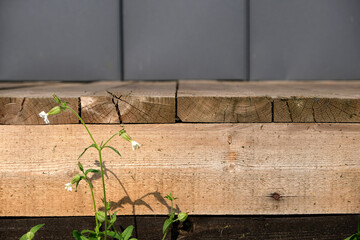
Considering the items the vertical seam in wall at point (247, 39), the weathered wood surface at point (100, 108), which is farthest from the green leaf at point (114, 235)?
the vertical seam in wall at point (247, 39)

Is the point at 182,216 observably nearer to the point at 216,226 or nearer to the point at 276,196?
the point at 216,226

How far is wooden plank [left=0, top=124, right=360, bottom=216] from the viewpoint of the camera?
2.79ft

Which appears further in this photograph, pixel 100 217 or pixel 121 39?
pixel 121 39

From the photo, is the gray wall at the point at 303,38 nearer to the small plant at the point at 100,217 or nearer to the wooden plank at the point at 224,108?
the wooden plank at the point at 224,108

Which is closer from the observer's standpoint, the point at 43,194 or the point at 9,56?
the point at 43,194

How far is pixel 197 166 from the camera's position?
851mm

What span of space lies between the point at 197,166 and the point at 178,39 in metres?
1.30

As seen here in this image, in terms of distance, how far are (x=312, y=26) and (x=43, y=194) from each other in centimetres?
176

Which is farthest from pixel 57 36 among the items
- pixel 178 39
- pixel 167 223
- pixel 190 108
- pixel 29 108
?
pixel 167 223

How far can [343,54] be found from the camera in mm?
2014

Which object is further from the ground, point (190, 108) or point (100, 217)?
point (190, 108)

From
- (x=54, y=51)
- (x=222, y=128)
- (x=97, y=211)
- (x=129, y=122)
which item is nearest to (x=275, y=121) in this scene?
(x=222, y=128)

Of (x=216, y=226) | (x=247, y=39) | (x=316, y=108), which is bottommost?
(x=216, y=226)

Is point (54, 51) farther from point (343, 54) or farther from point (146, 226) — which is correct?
point (343, 54)
